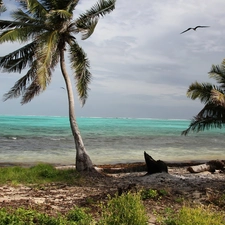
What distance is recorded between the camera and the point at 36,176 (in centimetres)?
1495

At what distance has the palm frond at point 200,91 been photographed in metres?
16.5

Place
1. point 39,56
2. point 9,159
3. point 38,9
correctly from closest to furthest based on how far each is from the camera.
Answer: point 39,56 → point 38,9 → point 9,159

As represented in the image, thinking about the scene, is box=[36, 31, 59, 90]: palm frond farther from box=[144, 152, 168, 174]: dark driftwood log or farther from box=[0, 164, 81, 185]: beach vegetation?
box=[144, 152, 168, 174]: dark driftwood log

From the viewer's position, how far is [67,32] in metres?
16.2

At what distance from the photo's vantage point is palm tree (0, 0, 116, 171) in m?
14.8

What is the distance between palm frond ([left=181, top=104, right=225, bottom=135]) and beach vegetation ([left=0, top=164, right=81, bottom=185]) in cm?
660

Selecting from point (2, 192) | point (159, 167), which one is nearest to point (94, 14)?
point (159, 167)

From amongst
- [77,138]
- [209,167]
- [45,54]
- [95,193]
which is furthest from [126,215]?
[209,167]

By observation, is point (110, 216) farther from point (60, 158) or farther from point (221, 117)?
point (60, 158)

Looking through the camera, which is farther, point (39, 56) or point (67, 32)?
point (67, 32)

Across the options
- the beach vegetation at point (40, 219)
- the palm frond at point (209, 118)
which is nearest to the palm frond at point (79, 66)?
the palm frond at point (209, 118)

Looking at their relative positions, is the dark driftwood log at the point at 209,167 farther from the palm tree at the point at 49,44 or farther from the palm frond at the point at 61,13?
the palm frond at the point at 61,13

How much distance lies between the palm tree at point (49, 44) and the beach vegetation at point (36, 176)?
1.19m

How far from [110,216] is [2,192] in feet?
22.2
